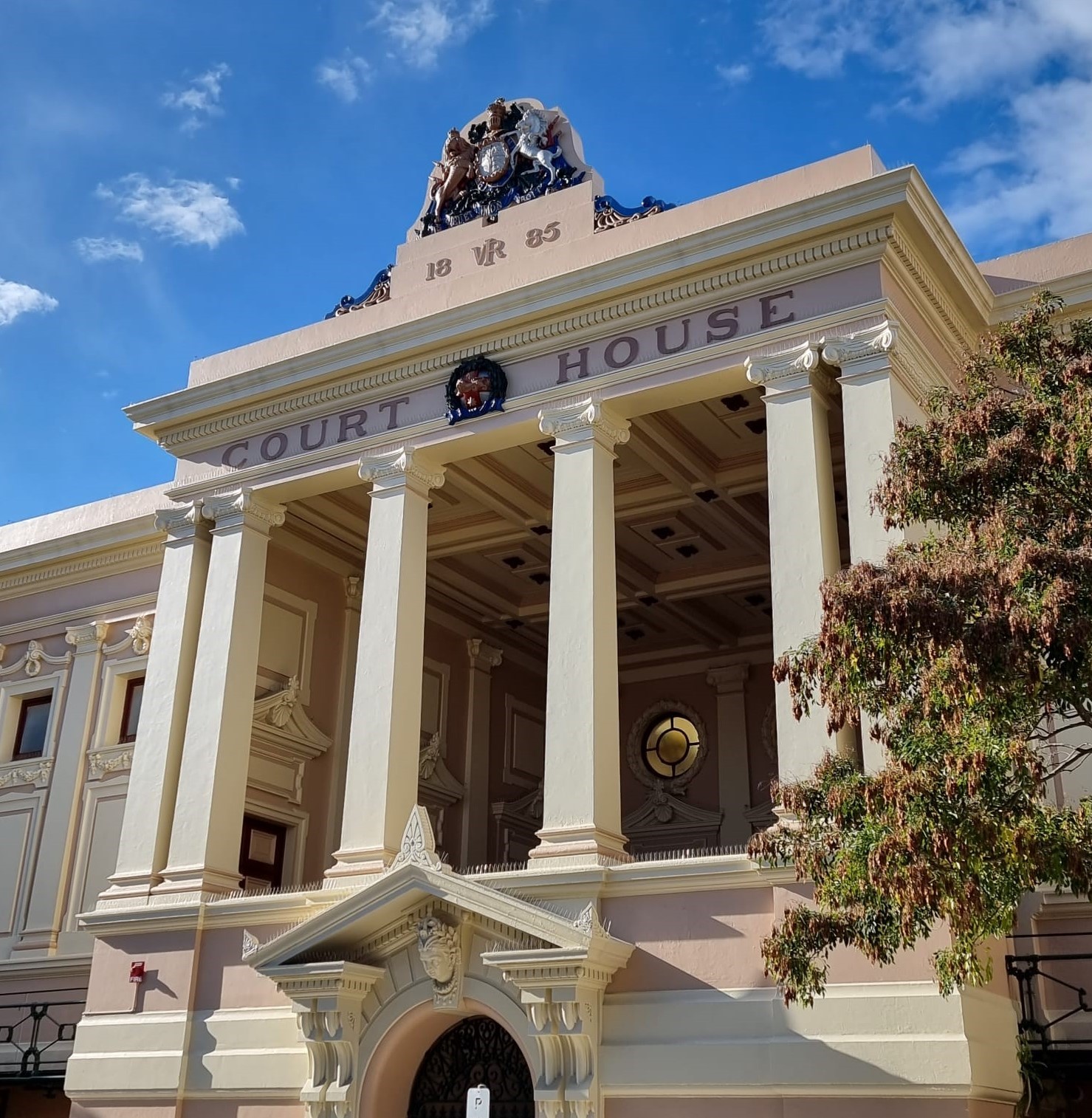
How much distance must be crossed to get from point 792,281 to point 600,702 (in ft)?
16.6

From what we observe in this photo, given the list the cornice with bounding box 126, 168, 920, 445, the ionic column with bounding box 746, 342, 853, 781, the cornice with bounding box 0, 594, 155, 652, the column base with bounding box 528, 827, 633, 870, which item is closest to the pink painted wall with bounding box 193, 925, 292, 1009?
the column base with bounding box 528, 827, 633, 870

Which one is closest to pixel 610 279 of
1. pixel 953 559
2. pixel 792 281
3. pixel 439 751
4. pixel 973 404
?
pixel 792 281

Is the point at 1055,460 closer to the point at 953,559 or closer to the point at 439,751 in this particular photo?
the point at 953,559

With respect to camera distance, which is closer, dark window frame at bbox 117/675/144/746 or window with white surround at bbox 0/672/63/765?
dark window frame at bbox 117/675/144/746

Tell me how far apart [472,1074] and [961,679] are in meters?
7.71

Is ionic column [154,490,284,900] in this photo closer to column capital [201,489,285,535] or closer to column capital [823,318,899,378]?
column capital [201,489,285,535]

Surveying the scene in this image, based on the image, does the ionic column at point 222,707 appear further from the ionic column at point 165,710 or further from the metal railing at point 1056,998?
the metal railing at point 1056,998

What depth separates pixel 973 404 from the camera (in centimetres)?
1016

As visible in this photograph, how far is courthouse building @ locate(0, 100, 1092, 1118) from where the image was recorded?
13133 millimetres

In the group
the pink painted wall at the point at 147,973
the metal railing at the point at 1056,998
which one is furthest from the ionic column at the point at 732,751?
the pink painted wall at the point at 147,973

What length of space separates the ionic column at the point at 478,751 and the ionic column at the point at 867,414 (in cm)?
1052

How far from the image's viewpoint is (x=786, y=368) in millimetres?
14906

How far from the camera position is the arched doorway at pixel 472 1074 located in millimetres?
13867

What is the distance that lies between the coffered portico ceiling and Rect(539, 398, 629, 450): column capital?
20 cm
